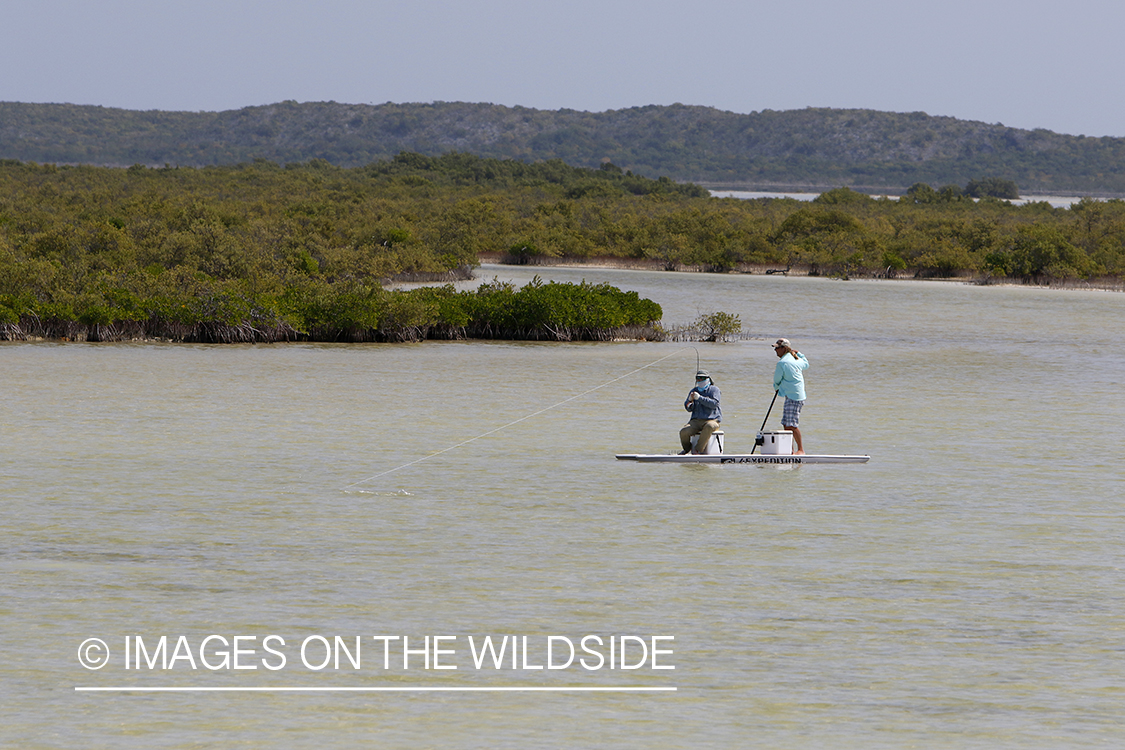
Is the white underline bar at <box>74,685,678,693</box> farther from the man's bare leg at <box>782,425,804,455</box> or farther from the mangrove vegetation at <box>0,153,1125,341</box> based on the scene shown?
the mangrove vegetation at <box>0,153,1125,341</box>

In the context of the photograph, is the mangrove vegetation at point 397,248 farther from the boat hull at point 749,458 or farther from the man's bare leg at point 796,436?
the man's bare leg at point 796,436

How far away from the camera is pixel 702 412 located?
679 inches

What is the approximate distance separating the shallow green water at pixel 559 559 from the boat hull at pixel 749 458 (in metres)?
0.15

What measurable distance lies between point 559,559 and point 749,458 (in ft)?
18.4

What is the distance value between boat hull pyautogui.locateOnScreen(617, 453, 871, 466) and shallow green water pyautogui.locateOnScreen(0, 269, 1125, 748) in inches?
6.0

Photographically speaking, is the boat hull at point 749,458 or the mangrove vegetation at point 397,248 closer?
the boat hull at point 749,458

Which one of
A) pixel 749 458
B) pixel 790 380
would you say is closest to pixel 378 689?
pixel 749 458

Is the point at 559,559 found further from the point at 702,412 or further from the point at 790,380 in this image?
the point at 790,380

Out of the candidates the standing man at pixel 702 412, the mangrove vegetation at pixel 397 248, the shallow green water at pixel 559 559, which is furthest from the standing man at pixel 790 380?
the mangrove vegetation at pixel 397 248

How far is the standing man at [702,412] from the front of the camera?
55.9 ft

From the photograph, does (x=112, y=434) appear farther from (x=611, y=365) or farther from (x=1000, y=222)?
(x=1000, y=222)

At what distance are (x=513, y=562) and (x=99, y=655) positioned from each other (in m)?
4.01

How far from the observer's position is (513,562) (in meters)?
12.1

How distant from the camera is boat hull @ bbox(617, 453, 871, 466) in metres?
17.3
